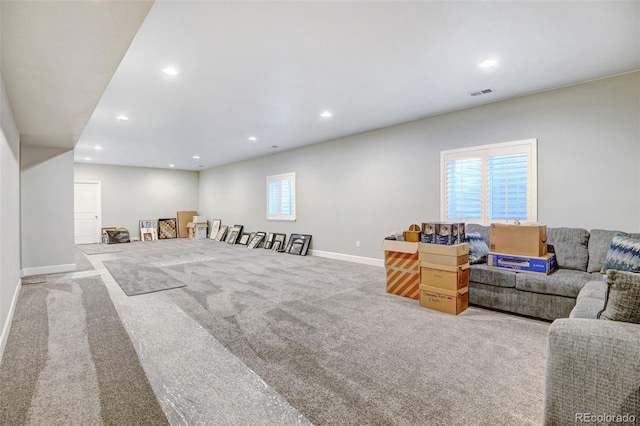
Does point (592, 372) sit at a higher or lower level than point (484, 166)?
lower

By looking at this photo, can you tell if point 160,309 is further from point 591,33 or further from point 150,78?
point 591,33

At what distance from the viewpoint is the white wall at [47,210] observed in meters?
5.10

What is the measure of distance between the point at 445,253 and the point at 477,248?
2.28 feet

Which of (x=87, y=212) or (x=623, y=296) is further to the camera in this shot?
(x=87, y=212)

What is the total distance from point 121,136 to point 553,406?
756 cm

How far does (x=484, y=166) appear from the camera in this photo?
440 centimetres

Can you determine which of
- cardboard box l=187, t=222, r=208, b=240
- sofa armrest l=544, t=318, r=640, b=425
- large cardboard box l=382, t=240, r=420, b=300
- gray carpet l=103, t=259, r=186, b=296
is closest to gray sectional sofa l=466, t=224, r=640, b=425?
sofa armrest l=544, t=318, r=640, b=425

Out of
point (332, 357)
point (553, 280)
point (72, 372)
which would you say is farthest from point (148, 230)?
point (553, 280)

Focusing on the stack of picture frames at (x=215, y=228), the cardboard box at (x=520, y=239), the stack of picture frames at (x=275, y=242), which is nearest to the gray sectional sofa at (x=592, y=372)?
the cardboard box at (x=520, y=239)

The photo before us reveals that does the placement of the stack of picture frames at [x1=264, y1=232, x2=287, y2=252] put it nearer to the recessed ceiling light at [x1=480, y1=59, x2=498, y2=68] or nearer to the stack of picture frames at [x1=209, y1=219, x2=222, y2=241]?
the stack of picture frames at [x1=209, y1=219, x2=222, y2=241]

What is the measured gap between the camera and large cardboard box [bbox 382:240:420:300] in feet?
12.6

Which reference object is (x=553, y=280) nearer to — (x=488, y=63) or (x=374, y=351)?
(x=374, y=351)

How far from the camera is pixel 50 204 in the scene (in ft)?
17.4

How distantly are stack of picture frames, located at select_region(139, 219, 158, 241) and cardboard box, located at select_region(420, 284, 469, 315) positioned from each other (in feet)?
33.6
